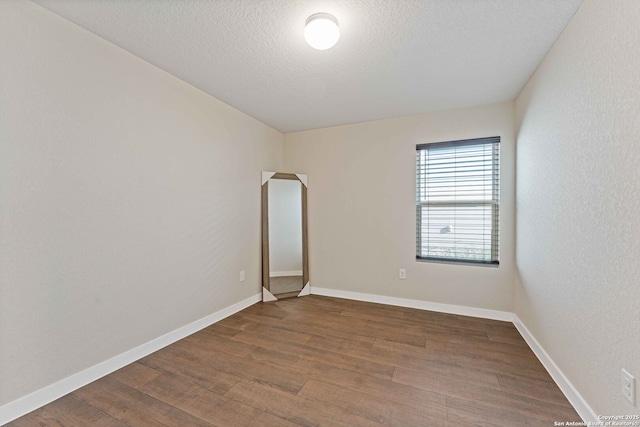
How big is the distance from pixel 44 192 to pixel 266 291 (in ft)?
8.14

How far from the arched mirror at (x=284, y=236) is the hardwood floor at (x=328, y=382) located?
0.94 m

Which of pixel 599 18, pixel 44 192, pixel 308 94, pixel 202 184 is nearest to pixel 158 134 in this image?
pixel 202 184

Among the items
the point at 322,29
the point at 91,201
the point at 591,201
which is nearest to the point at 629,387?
the point at 591,201

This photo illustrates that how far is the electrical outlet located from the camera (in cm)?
113

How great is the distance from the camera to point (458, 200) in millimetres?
3070

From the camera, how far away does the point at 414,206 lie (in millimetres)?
3264

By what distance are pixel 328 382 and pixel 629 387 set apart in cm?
155

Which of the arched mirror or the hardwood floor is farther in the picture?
the arched mirror

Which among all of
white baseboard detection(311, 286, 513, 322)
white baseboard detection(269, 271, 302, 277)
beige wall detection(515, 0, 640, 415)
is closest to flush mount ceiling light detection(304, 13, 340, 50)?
beige wall detection(515, 0, 640, 415)

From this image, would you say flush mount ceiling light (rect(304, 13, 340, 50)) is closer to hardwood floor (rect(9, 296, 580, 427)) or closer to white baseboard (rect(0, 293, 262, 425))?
hardwood floor (rect(9, 296, 580, 427))

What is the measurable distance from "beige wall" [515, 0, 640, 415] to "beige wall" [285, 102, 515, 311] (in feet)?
2.53

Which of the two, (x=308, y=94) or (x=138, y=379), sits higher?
(x=308, y=94)

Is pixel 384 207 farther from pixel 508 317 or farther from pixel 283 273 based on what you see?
pixel 508 317

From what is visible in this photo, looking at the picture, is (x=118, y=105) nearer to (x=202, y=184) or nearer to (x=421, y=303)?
(x=202, y=184)
